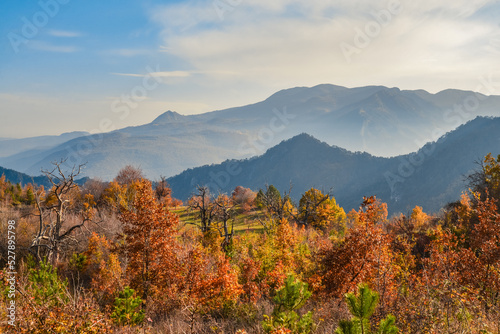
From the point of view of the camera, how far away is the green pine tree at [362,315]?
6289 mm

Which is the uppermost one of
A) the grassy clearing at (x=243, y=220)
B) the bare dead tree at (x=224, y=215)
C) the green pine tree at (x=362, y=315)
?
the green pine tree at (x=362, y=315)

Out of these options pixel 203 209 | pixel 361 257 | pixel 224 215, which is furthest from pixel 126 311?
pixel 203 209

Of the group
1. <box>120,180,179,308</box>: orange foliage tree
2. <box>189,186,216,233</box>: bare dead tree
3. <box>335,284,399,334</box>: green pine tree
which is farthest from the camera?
<box>189,186,216,233</box>: bare dead tree

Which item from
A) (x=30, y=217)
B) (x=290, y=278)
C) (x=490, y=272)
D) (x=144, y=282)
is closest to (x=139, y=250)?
(x=144, y=282)

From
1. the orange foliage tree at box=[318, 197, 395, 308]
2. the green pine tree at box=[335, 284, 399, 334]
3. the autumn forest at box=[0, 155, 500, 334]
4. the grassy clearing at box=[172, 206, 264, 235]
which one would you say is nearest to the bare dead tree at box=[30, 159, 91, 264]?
the autumn forest at box=[0, 155, 500, 334]

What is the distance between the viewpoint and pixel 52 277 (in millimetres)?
16359

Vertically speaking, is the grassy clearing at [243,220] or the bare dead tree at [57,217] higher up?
the bare dead tree at [57,217]

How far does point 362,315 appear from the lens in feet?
20.9

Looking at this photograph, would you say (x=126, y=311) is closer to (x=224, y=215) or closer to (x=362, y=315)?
(x=362, y=315)

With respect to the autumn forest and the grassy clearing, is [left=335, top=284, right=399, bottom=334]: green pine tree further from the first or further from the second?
the grassy clearing

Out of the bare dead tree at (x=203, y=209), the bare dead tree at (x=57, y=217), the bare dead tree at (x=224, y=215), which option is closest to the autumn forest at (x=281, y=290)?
the bare dead tree at (x=57, y=217)

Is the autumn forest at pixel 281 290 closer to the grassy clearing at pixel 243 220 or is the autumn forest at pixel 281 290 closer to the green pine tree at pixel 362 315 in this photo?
the green pine tree at pixel 362 315

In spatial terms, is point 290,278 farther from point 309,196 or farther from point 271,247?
point 309,196

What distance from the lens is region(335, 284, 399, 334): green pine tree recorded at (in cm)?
629
